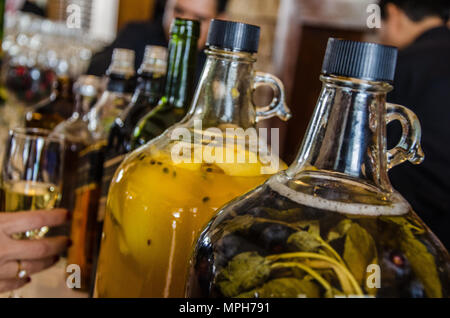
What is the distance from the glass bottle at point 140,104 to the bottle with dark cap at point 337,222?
0.33 metres

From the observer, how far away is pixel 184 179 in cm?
48

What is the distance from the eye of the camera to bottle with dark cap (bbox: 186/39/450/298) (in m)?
0.33

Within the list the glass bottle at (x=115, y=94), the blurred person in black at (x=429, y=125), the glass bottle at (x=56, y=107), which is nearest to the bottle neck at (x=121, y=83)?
the glass bottle at (x=115, y=94)

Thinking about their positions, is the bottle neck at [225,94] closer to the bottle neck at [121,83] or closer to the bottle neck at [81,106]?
the bottle neck at [121,83]

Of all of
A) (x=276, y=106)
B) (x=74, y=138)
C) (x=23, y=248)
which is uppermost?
(x=276, y=106)

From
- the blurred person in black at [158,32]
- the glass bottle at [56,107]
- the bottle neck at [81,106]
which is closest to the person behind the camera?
the bottle neck at [81,106]

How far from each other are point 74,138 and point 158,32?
90.2 inches

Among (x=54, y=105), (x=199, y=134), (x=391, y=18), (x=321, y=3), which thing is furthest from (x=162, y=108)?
(x=321, y=3)

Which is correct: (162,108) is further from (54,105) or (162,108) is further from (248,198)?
(54,105)

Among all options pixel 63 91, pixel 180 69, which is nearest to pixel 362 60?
pixel 180 69

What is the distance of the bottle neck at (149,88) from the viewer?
719 millimetres

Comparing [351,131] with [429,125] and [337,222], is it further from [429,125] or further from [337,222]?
[429,125]

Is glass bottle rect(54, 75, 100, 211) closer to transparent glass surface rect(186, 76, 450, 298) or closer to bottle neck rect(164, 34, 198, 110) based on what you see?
bottle neck rect(164, 34, 198, 110)
